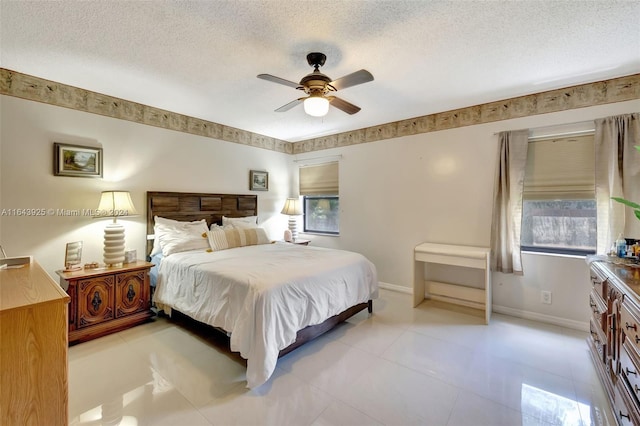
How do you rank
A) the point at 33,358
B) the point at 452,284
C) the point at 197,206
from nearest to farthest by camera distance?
the point at 33,358 → the point at 452,284 → the point at 197,206

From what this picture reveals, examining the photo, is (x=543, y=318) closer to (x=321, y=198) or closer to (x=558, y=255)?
(x=558, y=255)

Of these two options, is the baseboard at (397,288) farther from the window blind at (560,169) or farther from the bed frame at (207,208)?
the window blind at (560,169)

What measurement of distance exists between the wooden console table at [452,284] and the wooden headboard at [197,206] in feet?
9.04

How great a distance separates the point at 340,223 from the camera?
4.78 metres

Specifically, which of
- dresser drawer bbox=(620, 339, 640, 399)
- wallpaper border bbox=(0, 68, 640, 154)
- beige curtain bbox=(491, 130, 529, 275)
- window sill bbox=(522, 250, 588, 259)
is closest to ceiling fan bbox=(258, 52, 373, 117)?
wallpaper border bbox=(0, 68, 640, 154)

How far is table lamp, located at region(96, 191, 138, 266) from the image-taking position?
2893 millimetres

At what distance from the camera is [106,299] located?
108 inches

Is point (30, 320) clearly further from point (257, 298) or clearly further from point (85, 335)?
point (85, 335)

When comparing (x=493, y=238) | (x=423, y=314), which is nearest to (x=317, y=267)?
(x=423, y=314)

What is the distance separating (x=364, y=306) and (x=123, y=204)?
115 inches

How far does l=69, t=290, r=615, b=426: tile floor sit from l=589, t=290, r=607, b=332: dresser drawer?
403 mm

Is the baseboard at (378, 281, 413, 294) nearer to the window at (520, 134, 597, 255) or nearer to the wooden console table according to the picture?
the wooden console table

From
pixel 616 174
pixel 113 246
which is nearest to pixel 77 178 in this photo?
pixel 113 246

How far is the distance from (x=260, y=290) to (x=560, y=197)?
3.25 metres
